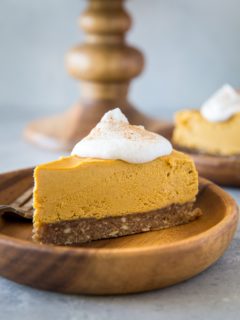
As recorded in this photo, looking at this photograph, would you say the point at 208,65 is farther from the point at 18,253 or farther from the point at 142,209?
the point at 18,253

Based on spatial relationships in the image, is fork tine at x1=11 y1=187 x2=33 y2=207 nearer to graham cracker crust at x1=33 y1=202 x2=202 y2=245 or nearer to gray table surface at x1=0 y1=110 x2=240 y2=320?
graham cracker crust at x1=33 y1=202 x2=202 y2=245

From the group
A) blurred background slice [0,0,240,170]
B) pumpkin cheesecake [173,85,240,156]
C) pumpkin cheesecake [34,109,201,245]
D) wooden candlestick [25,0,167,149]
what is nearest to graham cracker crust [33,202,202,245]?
pumpkin cheesecake [34,109,201,245]

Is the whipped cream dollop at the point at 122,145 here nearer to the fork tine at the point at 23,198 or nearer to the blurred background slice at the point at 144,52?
the fork tine at the point at 23,198

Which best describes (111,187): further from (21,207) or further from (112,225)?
(21,207)

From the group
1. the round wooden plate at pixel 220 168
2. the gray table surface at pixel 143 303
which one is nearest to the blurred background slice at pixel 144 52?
the round wooden plate at pixel 220 168

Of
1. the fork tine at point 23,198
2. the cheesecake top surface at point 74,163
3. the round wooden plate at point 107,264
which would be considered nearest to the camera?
the round wooden plate at point 107,264
